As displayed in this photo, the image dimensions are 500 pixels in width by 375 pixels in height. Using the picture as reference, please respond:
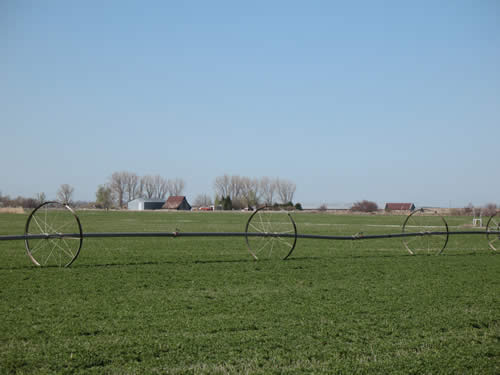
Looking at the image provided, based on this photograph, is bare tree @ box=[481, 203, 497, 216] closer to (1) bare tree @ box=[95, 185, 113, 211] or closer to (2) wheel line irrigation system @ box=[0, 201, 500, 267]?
(2) wheel line irrigation system @ box=[0, 201, 500, 267]

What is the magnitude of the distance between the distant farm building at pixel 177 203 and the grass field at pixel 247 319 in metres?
109

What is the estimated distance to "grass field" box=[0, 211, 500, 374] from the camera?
467 centimetres

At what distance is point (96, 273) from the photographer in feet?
33.3

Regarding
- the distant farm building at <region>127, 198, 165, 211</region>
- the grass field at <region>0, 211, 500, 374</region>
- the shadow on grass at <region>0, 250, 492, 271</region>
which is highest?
the distant farm building at <region>127, 198, 165, 211</region>

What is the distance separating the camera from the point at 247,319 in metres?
6.26

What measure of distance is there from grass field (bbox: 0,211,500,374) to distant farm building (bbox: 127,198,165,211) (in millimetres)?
114026

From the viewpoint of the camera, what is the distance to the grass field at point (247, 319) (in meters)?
4.67

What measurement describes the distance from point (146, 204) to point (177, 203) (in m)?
9.65

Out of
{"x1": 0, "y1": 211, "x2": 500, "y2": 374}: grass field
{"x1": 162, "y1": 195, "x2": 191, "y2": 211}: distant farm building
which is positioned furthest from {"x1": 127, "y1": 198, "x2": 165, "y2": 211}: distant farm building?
{"x1": 0, "y1": 211, "x2": 500, "y2": 374}: grass field

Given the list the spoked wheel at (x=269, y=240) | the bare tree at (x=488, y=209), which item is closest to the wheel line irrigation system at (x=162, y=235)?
the spoked wheel at (x=269, y=240)

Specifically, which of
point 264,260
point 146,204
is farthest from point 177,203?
point 264,260

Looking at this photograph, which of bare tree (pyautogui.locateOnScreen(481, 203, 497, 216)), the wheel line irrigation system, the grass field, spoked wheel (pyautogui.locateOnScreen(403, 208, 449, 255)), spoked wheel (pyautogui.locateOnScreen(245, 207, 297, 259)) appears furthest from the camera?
bare tree (pyautogui.locateOnScreen(481, 203, 497, 216))

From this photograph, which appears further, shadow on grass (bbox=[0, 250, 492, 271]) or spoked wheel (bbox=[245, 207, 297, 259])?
spoked wheel (bbox=[245, 207, 297, 259])

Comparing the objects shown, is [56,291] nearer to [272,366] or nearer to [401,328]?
[272,366]
